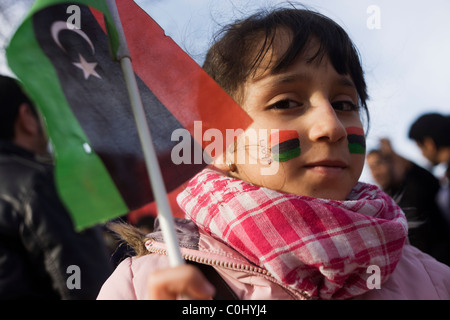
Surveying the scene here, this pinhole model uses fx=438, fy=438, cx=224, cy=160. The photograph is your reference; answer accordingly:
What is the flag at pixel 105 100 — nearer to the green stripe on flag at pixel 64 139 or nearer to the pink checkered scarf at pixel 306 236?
the green stripe on flag at pixel 64 139

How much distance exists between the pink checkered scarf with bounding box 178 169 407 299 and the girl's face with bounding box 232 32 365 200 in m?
0.08

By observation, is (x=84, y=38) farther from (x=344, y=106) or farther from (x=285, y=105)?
(x=344, y=106)

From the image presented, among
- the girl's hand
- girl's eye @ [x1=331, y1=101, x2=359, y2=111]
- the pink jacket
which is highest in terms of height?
girl's eye @ [x1=331, y1=101, x2=359, y2=111]

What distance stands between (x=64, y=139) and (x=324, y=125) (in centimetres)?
77

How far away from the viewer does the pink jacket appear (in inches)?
49.5

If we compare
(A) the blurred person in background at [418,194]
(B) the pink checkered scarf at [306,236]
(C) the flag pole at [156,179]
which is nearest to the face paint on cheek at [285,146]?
(B) the pink checkered scarf at [306,236]

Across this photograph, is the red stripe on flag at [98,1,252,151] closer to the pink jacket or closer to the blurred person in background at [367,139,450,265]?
the pink jacket

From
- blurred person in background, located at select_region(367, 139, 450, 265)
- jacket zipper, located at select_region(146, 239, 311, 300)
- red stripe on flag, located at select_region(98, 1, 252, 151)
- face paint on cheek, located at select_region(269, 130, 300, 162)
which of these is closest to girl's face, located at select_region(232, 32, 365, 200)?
face paint on cheek, located at select_region(269, 130, 300, 162)

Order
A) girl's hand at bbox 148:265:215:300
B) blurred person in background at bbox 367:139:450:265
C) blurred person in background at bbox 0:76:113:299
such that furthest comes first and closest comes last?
blurred person in background at bbox 367:139:450:265 < blurred person in background at bbox 0:76:113:299 < girl's hand at bbox 148:265:215:300

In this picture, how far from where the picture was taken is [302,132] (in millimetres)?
1396

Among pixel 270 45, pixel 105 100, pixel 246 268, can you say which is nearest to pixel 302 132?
pixel 270 45

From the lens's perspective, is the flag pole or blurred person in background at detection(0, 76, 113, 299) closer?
the flag pole

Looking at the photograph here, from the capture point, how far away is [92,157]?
1.04 m
